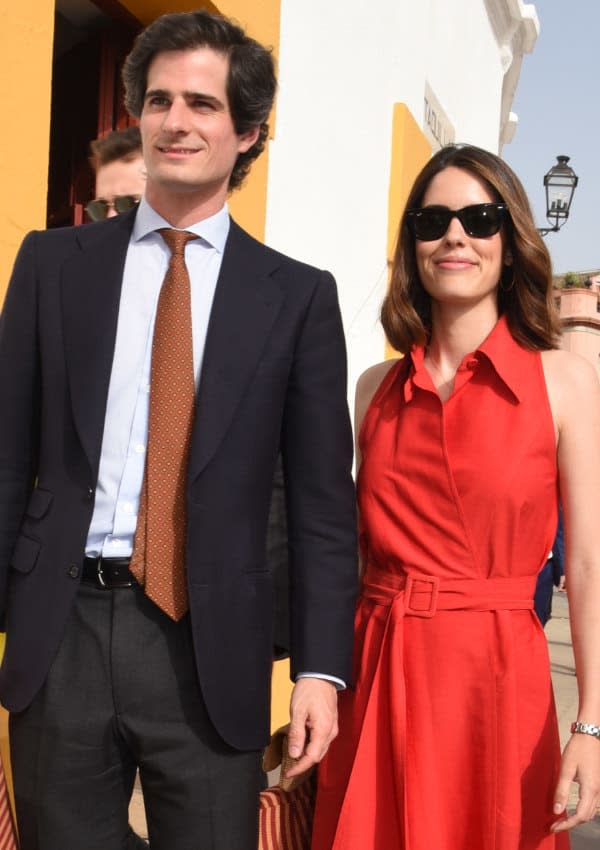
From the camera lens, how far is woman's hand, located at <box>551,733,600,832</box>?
2098 millimetres

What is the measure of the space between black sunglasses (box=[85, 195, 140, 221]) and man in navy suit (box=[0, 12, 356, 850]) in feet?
3.45

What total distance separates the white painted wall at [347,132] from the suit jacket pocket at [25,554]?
3.30 m

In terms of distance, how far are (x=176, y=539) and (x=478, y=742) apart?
778 millimetres

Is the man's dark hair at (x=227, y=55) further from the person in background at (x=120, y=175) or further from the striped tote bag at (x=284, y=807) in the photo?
the striped tote bag at (x=284, y=807)

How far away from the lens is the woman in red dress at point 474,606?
Result: 2150mm

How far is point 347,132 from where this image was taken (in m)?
6.04

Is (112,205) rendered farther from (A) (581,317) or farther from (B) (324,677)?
(A) (581,317)

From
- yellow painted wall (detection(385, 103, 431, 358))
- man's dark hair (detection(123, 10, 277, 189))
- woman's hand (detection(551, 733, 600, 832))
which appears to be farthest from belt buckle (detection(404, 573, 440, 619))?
yellow painted wall (detection(385, 103, 431, 358))

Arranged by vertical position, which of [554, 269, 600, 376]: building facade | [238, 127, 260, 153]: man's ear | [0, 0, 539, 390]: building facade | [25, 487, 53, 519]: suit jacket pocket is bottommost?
[25, 487, 53, 519]: suit jacket pocket

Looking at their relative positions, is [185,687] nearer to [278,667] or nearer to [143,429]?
[143,429]

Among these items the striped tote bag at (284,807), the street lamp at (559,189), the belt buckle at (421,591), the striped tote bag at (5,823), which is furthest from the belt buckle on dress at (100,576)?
the street lamp at (559,189)

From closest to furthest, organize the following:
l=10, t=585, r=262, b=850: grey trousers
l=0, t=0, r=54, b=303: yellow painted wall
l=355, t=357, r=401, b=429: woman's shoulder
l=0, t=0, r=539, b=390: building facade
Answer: l=10, t=585, r=262, b=850: grey trousers
l=355, t=357, r=401, b=429: woman's shoulder
l=0, t=0, r=54, b=303: yellow painted wall
l=0, t=0, r=539, b=390: building facade

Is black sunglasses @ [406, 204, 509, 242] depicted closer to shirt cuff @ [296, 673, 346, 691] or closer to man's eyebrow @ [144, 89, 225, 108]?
man's eyebrow @ [144, 89, 225, 108]

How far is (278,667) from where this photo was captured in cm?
520
